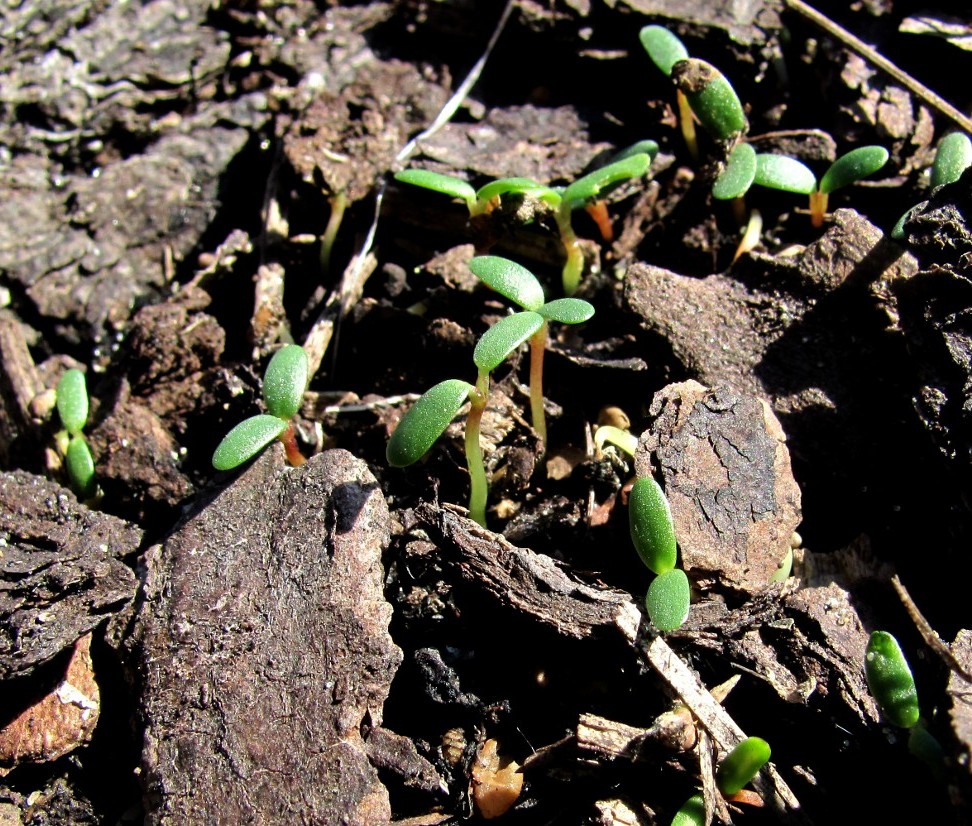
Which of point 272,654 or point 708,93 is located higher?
point 708,93

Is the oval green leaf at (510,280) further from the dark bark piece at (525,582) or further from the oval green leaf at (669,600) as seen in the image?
the oval green leaf at (669,600)

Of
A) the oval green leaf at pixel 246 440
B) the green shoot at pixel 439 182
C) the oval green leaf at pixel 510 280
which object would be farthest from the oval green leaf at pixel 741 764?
the green shoot at pixel 439 182

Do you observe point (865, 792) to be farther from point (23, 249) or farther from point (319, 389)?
point (23, 249)

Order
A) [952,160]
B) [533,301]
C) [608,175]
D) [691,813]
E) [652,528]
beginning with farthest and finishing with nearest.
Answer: [608,175]
[952,160]
[533,301]
[652,528]
[691,813]

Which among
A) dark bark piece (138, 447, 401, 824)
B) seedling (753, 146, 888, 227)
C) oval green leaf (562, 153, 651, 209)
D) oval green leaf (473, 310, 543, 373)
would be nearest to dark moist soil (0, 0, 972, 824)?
dark bark piece (138, 447, 401, 824)

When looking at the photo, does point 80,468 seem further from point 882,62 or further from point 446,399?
point 882,62

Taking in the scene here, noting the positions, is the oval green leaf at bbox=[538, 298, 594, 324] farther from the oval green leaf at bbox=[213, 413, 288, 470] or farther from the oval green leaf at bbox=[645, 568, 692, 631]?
the oval green leaf at bbox=[213, 413, 288, 470]

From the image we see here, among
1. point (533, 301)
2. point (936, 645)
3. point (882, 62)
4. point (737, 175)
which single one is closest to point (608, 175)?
point (737, 175)
